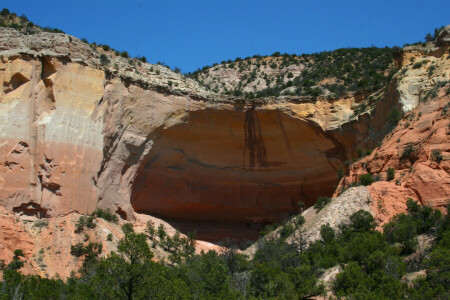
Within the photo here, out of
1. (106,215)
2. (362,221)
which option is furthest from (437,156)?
(106,215)

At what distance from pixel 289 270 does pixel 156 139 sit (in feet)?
50.7

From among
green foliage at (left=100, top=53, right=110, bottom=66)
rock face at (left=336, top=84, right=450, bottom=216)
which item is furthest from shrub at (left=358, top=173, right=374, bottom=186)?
green foliage at (left=100, top=53, right=110, bottom=66)

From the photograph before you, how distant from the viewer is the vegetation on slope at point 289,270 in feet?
71.6

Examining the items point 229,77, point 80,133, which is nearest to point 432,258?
point 80,133

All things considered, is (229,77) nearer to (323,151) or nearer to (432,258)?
(323,151)

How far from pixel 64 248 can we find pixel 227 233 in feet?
49.4

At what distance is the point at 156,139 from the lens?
39.5 meters

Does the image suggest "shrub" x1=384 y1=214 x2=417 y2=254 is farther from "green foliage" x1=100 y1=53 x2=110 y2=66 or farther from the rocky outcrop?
"green foliage" x1=100 y1=53 x2=110 y2=66

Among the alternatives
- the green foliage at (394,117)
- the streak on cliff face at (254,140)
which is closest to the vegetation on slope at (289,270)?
the green foliage at (394,117)

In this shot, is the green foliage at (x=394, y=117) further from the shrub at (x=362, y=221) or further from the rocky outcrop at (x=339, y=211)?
the shrub at (x=362, y=221)

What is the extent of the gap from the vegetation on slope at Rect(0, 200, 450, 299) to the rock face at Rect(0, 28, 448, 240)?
195 inches

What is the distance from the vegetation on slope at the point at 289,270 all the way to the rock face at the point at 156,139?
494 cm

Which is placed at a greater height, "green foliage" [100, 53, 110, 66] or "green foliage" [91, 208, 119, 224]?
"green foliage" [100, 53, 110, 66]

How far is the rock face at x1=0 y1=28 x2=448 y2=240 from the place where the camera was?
34.2 meters
